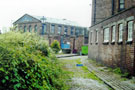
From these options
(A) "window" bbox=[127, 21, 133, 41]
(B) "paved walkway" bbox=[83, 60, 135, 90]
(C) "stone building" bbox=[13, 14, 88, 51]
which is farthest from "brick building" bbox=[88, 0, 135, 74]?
(C) "stone building" bbox=[13, 14, 88, 51]

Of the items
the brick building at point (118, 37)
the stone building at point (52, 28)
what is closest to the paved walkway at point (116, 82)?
the brick building at point (118, 37)

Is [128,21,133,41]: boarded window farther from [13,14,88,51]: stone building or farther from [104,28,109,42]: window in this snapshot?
[13,14,88,51]: stone building

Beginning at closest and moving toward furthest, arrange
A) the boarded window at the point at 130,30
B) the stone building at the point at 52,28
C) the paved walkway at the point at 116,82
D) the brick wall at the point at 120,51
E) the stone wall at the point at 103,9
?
the paved walkway at the point at 116,82
the brick wall at the point at 120,51
the boarded window at the point at 130,30
the stone wall at the point at 103,9
the stone building at the point at 52,28

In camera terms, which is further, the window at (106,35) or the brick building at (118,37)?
the window at (106,35)

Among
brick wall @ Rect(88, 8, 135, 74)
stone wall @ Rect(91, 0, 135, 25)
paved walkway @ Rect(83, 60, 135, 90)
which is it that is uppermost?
stone wall @ Rect(91, 0, 135, 25)

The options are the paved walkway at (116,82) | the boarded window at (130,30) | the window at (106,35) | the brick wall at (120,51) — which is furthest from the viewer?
the window at (106,35)

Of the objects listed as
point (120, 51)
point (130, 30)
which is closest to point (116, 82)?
point (120, 51)

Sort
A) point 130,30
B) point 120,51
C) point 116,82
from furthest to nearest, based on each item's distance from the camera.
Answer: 1. point 120,51
2. point 130,30
3. point 116,82

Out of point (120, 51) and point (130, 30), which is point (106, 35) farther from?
point (130, 30)

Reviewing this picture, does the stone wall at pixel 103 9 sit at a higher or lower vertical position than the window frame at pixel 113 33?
higher

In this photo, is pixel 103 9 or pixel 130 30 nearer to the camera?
pixel 130 30

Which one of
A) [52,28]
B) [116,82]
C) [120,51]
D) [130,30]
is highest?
[52,28]

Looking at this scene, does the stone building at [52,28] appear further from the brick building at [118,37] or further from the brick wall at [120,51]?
the brick wall at [120,51]

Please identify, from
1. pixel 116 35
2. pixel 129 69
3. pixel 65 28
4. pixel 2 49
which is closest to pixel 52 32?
pixel 65 28
